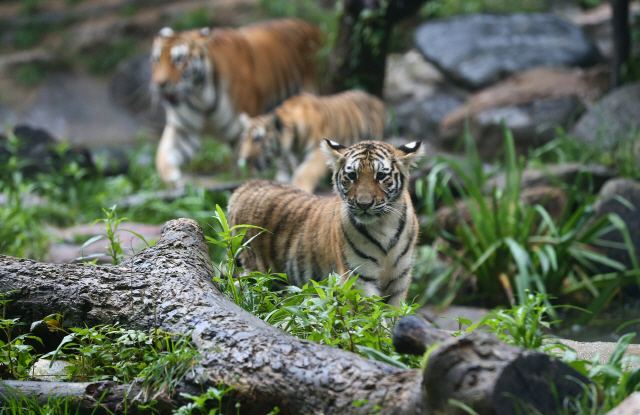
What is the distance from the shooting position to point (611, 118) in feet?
24.1

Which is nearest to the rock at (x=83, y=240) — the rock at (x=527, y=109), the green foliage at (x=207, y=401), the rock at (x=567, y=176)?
the green foliage at (x=207, y=401)

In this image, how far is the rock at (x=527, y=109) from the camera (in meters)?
8.11

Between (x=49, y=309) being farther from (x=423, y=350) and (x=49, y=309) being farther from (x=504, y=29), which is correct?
(x=504, y=29)

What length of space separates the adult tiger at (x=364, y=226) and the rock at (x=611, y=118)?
422 centimetres

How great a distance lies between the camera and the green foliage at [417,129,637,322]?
5.43m

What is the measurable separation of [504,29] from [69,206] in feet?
23.7

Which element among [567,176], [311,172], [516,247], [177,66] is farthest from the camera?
[177,66]

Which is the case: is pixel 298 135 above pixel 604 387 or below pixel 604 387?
above

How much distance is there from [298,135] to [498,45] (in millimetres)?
4524

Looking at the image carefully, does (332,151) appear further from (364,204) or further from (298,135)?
(298,135)

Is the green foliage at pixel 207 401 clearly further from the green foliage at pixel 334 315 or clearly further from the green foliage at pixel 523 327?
the green foliage at pixel 523 327

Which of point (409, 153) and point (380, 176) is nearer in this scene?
point (380, 176)

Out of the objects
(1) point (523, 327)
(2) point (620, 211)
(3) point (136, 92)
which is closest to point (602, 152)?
(2) point (620, 211)

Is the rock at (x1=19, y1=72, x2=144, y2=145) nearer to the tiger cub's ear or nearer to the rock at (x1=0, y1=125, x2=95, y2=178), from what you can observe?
the rock at (x1=0, y1=125, x2=95, y2=178)
